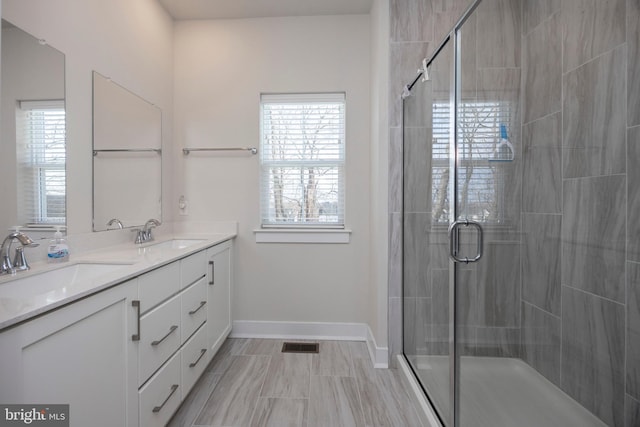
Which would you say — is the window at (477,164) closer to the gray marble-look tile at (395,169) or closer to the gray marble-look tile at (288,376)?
the gray marble-look tile at (395,169)

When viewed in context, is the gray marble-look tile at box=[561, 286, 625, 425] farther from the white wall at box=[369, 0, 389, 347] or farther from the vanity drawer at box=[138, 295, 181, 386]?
the vanity drawer at box=[138, 295, 181, 386]

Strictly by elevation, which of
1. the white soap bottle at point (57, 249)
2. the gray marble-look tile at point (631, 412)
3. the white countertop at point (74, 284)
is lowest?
the gray marble-look tile at point (631, 412)

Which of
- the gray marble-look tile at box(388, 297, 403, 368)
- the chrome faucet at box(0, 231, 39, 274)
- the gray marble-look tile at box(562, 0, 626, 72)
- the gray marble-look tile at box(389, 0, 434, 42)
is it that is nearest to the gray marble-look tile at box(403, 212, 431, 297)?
the gray marble-look tile at box(388, 297, 403, 368)

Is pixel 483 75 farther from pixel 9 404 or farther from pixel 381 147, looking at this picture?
pixel 9 404

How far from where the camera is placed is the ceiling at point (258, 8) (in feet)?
7.58

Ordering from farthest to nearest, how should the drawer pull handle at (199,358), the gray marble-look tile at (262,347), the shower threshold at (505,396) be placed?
1. the gray marble-look tile at (262,347)
2. the drawer pull handle at (199,358)
3. the shower threshold at (505,396)

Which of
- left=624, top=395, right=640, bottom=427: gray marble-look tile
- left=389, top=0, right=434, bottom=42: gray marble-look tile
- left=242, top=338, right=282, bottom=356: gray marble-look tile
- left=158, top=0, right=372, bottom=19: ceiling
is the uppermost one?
left=158, top=0, right=372, bottom=19: ceiling

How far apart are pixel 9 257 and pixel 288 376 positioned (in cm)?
160

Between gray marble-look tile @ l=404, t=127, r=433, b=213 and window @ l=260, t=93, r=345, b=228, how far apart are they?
2.20ft

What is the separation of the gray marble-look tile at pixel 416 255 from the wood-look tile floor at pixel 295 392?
0.65 meters

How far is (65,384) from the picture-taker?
33.6 inches

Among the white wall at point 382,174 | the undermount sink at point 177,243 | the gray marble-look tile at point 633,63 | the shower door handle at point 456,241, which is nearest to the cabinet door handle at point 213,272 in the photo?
the undermount sink at point 177,243

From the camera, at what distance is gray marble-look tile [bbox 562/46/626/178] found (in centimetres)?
111

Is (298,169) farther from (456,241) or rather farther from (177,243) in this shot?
(456,241)
